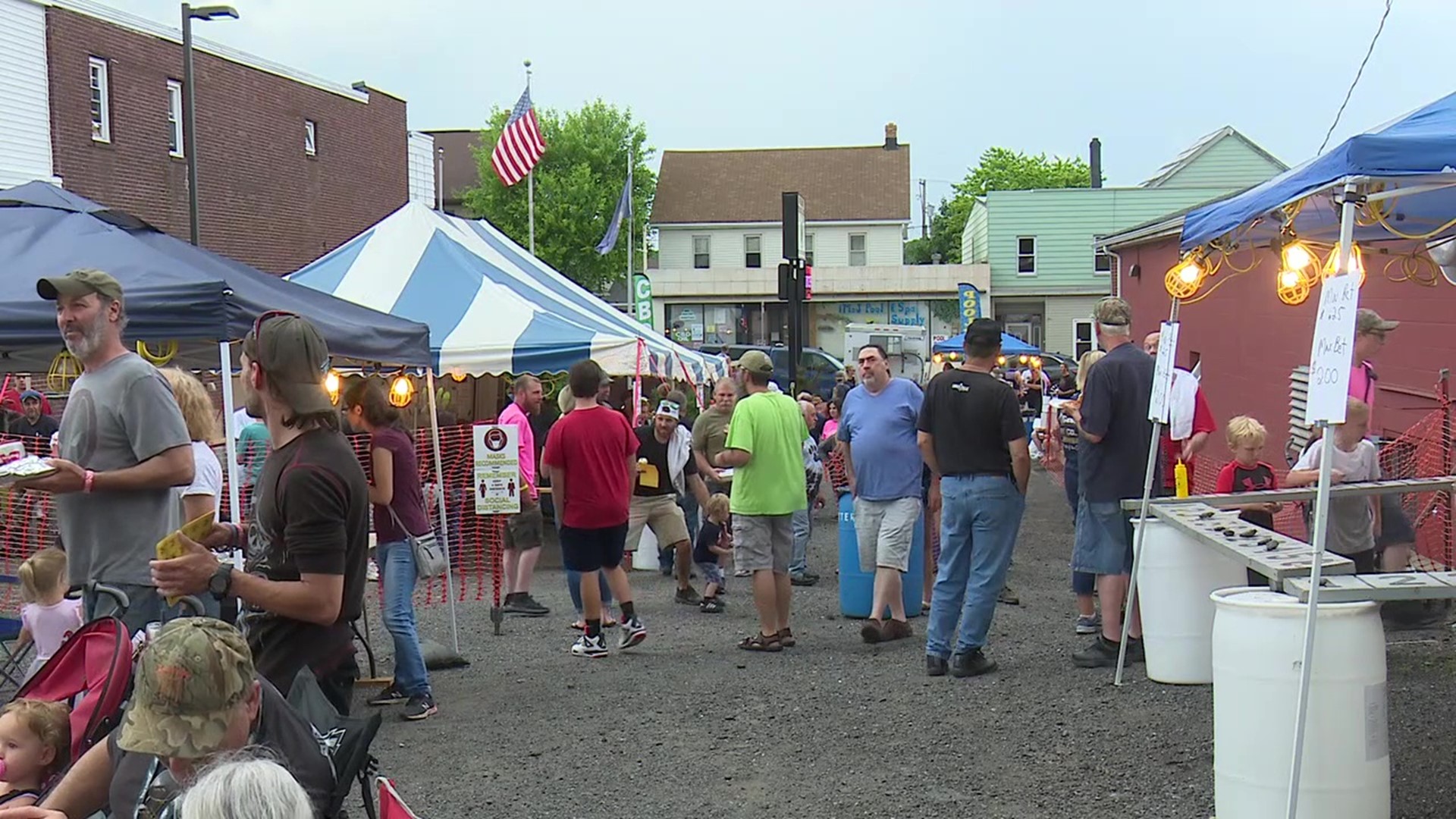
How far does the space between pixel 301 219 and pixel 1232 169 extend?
99.2 feet

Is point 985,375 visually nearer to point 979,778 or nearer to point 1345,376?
point 979,778

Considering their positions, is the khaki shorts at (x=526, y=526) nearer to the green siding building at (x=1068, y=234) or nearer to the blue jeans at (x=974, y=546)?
the blue jeans at (x=974, y=546)

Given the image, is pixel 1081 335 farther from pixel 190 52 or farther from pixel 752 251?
pixel 190 52

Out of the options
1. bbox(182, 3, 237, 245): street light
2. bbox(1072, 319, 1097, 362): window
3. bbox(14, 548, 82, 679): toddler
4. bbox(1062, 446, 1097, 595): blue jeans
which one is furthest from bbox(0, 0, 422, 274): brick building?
bbox(1072, 319, 1097, 362): window

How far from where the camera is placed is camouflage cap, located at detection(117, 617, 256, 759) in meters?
2.88

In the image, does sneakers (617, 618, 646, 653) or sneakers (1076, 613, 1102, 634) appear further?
A: sneakers (617, 618, 646, 653)

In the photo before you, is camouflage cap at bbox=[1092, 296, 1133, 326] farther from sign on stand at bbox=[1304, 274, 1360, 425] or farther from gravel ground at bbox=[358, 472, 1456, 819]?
sign on stand at bbox=[1304, 274, 1360, 425]

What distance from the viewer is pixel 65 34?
83.0 feet

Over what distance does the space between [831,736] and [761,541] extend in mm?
2193

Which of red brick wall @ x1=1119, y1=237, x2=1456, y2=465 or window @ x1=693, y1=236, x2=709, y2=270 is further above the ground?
window @ x1=693, y1=236, x2=709, y2=270

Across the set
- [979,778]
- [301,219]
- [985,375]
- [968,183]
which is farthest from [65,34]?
[968,183]

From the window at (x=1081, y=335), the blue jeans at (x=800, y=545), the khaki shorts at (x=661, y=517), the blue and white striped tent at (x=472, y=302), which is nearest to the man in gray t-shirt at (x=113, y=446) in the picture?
the blue and white striped tent at (x=472, y=302)

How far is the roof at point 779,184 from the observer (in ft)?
185

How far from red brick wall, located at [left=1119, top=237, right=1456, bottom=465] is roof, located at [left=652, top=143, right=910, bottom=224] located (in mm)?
30866
